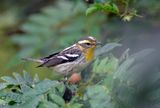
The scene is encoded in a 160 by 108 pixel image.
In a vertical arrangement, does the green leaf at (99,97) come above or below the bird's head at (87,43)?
below

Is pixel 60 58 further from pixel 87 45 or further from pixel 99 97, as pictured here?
pixel 99 97

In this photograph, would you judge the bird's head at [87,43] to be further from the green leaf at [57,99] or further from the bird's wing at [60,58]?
the green leaf at [57,99]

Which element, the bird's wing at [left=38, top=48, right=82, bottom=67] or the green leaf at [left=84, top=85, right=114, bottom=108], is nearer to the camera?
Answer: the green leaf at [left=84, top=85, right=114, bottom=108]

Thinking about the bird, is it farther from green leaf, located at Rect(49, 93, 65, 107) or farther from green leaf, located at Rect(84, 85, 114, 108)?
green leaf, located at Rect(84, 85, 114, 108)

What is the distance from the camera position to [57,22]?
5.01 meters

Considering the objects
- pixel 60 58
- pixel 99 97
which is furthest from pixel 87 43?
pixel 99 97

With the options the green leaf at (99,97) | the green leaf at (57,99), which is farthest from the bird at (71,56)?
the green leaf at (99,97)

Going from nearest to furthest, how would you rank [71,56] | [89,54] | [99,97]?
[99,97] → [89,54] → [71,56]

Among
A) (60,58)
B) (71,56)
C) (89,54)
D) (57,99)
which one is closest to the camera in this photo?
(57,99)

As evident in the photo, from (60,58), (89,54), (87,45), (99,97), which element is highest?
(87,45)

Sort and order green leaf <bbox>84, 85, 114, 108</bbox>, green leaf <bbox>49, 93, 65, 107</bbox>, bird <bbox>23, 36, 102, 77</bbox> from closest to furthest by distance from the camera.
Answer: green leaf <bbox>84, 85, 114, 108</bbox>
green leaf <bbox>49, 93, 65, 107</bbox>
bird <bbox>23, 36, 102, 77</bbox>

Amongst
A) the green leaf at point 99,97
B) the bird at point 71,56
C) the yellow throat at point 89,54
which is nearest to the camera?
the green leaf at point 99,97

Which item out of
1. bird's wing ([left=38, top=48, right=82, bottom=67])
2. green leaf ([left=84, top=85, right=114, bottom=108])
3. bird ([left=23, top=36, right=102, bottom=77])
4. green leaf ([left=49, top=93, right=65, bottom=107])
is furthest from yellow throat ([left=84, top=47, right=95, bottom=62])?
green leaf ([left=84, top=85, right=114, bottom=108])

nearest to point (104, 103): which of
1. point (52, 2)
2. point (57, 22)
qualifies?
point (57, 22)
